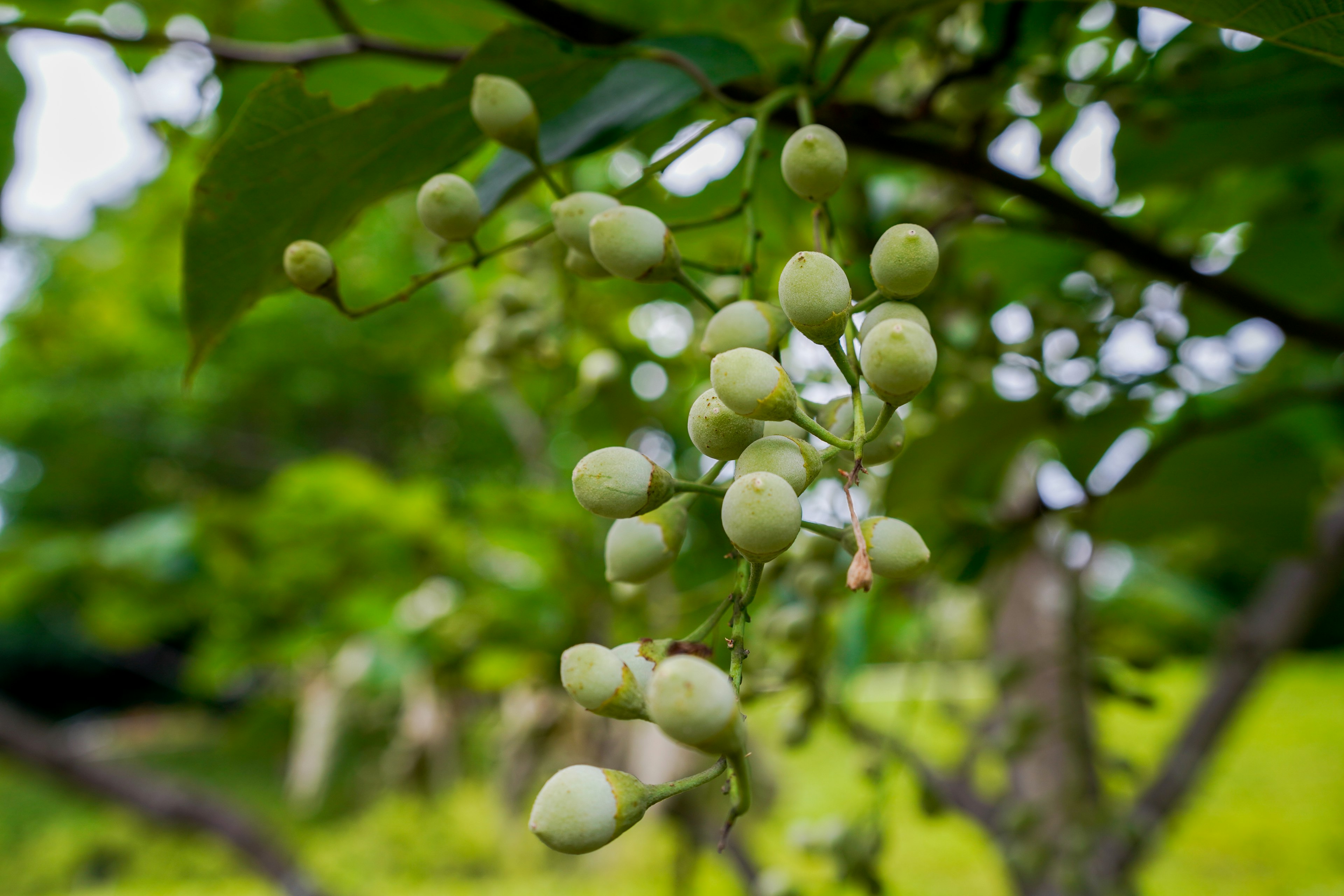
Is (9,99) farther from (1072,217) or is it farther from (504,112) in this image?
(1072,217)

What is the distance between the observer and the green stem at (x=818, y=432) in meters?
0.24

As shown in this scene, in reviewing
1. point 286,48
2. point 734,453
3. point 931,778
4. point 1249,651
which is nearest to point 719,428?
point 734,453

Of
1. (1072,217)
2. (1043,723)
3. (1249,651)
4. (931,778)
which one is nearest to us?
(1072,217)

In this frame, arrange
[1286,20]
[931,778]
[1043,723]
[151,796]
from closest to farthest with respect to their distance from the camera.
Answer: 1. [1286,20]
2. [1043,723]
3. [931,778]
4. [151,796]

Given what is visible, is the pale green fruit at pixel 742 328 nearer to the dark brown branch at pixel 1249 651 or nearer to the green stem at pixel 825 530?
the green stem at pixel 825 530

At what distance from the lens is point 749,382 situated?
234 millimetres

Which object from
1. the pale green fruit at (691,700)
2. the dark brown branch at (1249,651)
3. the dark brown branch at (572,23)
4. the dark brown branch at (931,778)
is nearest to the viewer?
the pale green fruit at (691,700)

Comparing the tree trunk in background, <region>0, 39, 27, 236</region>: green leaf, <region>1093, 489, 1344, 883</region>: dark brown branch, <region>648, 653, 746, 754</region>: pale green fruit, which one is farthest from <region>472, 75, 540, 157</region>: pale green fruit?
<region>1093, 489, 1344, 883</region>: dark brown branch

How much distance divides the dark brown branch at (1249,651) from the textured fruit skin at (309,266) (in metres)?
1.11

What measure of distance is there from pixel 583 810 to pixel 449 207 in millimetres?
206

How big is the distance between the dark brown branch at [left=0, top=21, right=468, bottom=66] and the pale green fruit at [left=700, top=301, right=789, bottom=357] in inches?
10.9

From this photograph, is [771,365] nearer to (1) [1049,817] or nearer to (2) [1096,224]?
(2) [1096,224]

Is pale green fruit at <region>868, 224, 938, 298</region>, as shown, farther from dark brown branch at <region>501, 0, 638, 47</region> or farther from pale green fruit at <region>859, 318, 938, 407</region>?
dark brown branch at <region>501, 0, 638, 47</region>

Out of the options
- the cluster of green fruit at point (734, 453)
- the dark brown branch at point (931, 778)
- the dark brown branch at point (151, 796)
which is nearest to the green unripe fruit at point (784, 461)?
the cluster of green fruit at point (734, 453)
